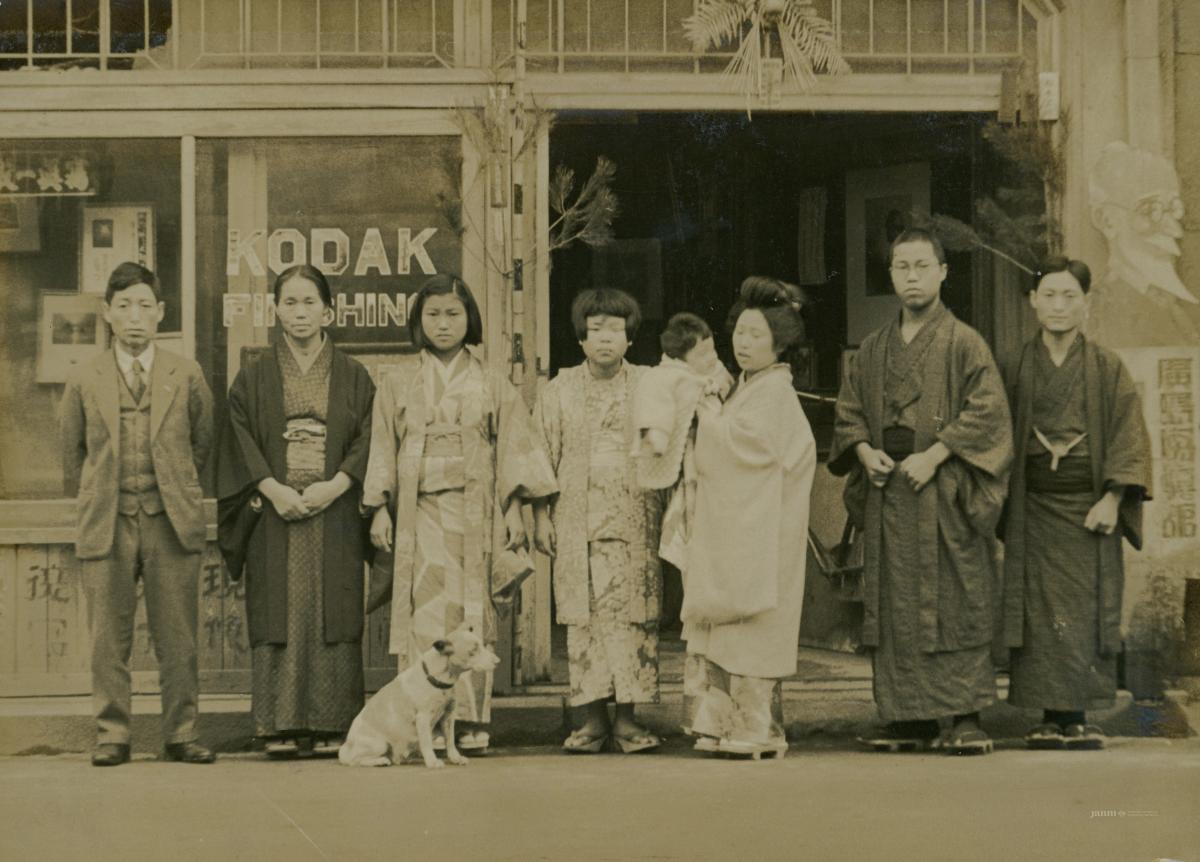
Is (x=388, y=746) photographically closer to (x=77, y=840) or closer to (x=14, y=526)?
(x=77, y=840)

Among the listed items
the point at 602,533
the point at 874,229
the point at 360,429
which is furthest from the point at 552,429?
the point at 874,229

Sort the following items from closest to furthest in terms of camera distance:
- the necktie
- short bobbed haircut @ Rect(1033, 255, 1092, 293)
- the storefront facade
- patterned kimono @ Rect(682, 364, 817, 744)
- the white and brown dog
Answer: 1. the white and brown dog
2. patterned kimono @ Rect(682, 364, 817, 744)
3. the necktie
4. short bobbed haircut @ Rect(1033, 255, 1092, 293)
5. the storefront facade

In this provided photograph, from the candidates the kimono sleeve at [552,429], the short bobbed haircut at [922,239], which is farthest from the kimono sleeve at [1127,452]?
the kimono sleeve at [552,429]

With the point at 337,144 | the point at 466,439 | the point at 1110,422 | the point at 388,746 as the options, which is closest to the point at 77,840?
the point at 388,746

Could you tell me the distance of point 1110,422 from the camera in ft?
24.7

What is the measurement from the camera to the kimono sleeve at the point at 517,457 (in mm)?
7484

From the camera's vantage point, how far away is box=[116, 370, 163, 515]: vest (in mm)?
7324

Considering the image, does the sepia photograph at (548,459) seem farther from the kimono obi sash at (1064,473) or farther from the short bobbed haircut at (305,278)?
the short bobbed haircut at (305,278)

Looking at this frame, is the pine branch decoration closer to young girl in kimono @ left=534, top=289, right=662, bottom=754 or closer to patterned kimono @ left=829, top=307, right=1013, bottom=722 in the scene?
young girl in kimono @ left=534, top=289, right=662, bottom=754

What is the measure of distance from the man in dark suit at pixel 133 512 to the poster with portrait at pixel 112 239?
91 centimetres

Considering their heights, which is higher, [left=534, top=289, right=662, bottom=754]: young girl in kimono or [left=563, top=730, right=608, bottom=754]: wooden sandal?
[left=534, top=289, right=662, bottom=754]: young girl in kimono

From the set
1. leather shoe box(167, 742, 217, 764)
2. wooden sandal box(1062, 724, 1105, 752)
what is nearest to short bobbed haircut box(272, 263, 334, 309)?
leather shoe box(167, 742, 217, 764)

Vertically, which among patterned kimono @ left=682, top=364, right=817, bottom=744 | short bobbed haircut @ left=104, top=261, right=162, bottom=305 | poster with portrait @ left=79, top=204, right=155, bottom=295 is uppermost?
poster with portrait @ left=79, top=204, right=155, bottom=295

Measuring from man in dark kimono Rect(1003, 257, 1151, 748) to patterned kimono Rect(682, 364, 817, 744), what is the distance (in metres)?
0.90
